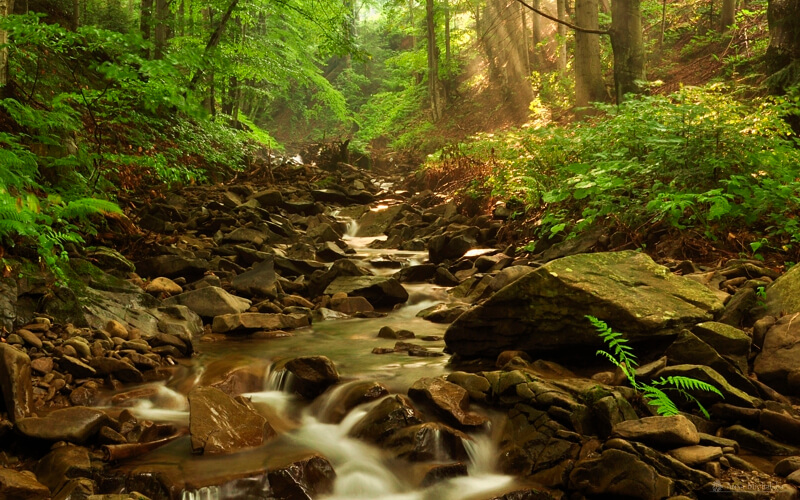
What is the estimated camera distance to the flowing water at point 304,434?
10.5 ft

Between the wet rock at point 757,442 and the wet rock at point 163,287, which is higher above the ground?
the wet rock at point 163,287

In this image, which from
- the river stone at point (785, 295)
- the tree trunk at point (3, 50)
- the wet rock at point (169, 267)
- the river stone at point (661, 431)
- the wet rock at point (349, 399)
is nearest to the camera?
the river stone at point (661, 431)

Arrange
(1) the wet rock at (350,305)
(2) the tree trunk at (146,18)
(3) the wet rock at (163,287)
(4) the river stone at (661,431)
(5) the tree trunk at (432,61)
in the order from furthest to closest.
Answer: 1. (5) the tree trunk at (432,61)
2. (2) the tree trunk at (146,18)
3. (1) the wet rock at (350,305)
4. (3) the wet rock at (163,287)
5. (4) the river stone at (661,431)

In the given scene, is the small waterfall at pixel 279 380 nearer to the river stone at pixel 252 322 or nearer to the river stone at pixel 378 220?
the river stone at pixel 252 322

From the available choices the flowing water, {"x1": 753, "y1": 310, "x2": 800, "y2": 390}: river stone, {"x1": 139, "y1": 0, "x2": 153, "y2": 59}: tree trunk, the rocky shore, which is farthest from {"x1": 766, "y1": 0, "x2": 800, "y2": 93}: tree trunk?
{"x1": 139, "y1": 0, "x2": 153, "y2": 59}: tree trunk

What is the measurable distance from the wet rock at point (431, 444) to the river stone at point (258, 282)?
14.2 feet

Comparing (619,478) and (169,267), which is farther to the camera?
(169,267)

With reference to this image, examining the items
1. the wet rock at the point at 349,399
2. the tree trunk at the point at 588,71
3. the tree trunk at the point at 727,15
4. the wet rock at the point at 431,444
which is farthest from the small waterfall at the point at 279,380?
the tree trunk at the point at 727,15

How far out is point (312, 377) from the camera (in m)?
4.46

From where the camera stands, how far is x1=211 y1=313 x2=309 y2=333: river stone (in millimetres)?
6199

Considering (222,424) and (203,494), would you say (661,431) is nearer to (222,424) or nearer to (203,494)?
(203,494)

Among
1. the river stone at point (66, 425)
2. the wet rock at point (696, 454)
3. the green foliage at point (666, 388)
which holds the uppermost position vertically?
the green foliage at point (666, 388)

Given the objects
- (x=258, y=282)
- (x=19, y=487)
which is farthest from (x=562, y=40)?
(x=19, y=487)

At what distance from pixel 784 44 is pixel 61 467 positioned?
968 centimetres
